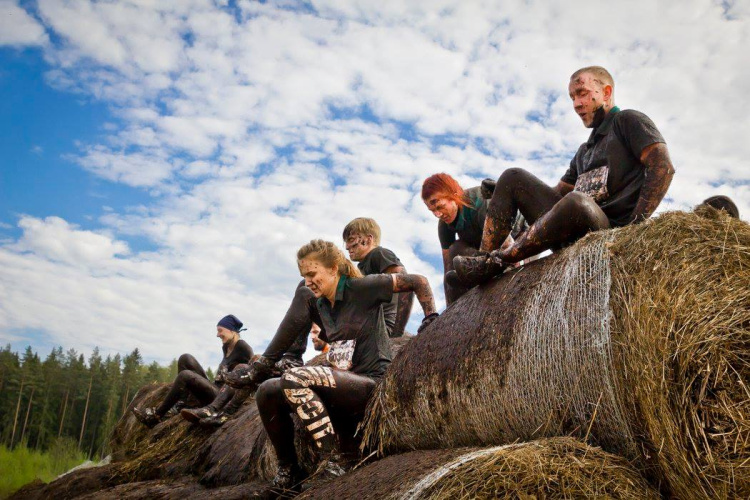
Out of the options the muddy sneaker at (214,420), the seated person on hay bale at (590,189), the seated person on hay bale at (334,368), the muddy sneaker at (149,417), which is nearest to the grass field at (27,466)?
the muddy sneaker at (149,417)

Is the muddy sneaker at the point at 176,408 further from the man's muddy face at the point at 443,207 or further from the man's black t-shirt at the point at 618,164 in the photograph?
the man's black t-shirt at the point at 618,164

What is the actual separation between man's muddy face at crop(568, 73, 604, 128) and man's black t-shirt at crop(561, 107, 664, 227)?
0.12m

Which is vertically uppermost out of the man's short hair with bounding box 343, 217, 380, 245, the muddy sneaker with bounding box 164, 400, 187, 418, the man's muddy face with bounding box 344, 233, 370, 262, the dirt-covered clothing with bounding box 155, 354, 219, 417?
the man's short hair with bounding box 343, 217, 380, 245

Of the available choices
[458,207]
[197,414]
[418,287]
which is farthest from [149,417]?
[458,207]

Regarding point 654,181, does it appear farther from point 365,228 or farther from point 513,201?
point 365,228

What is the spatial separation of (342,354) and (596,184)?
7.54ft

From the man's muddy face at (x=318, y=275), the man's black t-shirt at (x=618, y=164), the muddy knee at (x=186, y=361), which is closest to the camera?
the man's black t-shirt at (x=618, y=164)

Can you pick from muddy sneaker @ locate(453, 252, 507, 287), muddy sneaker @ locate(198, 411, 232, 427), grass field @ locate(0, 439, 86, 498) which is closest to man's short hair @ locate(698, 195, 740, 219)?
muddy sneaker @ locate(453, 252, 507, 287)

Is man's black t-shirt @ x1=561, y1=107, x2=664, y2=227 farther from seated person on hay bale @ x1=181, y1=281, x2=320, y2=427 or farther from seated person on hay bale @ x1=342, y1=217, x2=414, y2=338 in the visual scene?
seated person on hay bale @ x1=181, y1=281, x2=320, y2=427

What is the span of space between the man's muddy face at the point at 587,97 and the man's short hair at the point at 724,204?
141 centimetres

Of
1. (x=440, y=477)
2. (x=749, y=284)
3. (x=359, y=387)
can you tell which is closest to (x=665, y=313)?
(x=749, y=284)

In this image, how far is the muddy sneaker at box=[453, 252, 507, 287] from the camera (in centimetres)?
413

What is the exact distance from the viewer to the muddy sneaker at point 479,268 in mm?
4129

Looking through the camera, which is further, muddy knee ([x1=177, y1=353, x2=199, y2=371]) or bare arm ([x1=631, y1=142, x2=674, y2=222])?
muddy knee ([x1=177, y1=353, x2=199, y2=371])
